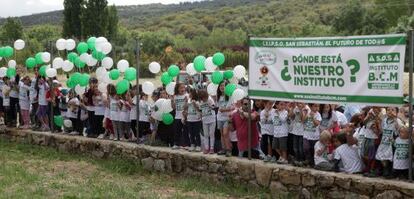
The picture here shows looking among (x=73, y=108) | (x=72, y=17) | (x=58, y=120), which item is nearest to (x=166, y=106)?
(x=73, y=108)

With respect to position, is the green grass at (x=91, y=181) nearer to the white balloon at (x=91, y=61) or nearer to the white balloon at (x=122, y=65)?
the white balloon at (x=122, y=65)

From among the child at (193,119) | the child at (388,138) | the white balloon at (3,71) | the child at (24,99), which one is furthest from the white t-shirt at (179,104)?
the white balloon at (3,71)

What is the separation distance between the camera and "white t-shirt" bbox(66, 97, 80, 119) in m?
11.5

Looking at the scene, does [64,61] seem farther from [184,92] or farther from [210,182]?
[210,182]

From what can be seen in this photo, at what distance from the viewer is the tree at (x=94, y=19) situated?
48.8 meters

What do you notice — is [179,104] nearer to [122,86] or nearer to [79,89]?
[122,86]

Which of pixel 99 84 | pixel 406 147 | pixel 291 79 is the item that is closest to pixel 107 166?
pixel 99 84

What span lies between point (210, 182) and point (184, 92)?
172 cm

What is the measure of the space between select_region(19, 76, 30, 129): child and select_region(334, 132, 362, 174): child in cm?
792

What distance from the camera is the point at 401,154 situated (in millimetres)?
6676

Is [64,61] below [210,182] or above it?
above

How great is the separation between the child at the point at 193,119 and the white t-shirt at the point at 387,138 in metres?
3.30

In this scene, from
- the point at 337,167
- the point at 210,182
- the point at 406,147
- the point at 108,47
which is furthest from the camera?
the point at 108,47

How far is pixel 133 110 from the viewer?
10.4 m
